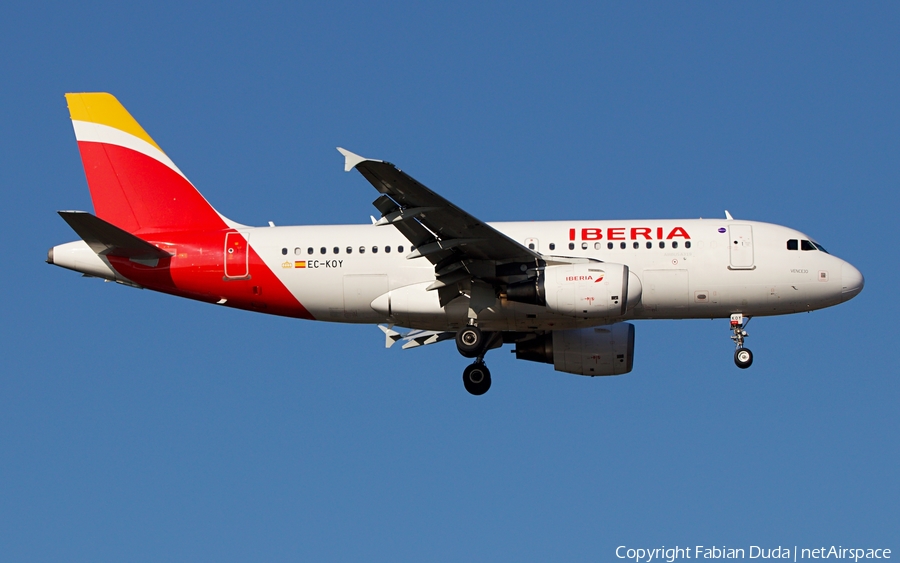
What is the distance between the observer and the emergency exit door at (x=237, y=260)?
1368 inches

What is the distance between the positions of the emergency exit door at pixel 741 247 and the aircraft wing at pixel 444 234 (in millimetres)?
5750

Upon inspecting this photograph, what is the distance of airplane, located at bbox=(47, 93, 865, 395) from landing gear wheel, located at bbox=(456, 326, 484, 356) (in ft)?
0.14

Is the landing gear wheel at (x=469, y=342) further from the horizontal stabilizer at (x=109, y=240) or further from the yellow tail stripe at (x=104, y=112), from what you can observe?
the yellow tail stripe at (x=104, y=112)

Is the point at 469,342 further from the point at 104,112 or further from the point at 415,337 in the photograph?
the point at 104,112

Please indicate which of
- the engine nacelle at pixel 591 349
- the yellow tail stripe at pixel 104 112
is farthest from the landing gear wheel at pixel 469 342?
the yellow tail stripe at pixel 104 112

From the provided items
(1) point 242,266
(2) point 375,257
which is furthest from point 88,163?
(2) point 375,257

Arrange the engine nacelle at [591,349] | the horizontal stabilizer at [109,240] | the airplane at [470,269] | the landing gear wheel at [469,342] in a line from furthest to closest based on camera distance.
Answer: the engine nacelle at [591,349], the landing gear wheel at [469,342], the horizontal stabilizer at [109,240], the airplane at [470,269]

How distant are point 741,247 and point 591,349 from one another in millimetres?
5607

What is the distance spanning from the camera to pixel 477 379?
35594 millimetres

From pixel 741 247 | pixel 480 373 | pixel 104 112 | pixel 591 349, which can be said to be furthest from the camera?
pixel 104 112

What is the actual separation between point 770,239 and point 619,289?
213 inches

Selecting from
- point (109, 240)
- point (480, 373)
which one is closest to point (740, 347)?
point (480, 373)

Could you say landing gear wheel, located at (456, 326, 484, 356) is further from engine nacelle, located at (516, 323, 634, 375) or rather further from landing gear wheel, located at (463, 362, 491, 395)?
engine nacelle, located at (516, 323, 634, 375)

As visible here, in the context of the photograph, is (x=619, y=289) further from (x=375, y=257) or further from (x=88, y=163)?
(x=88, y=163)
